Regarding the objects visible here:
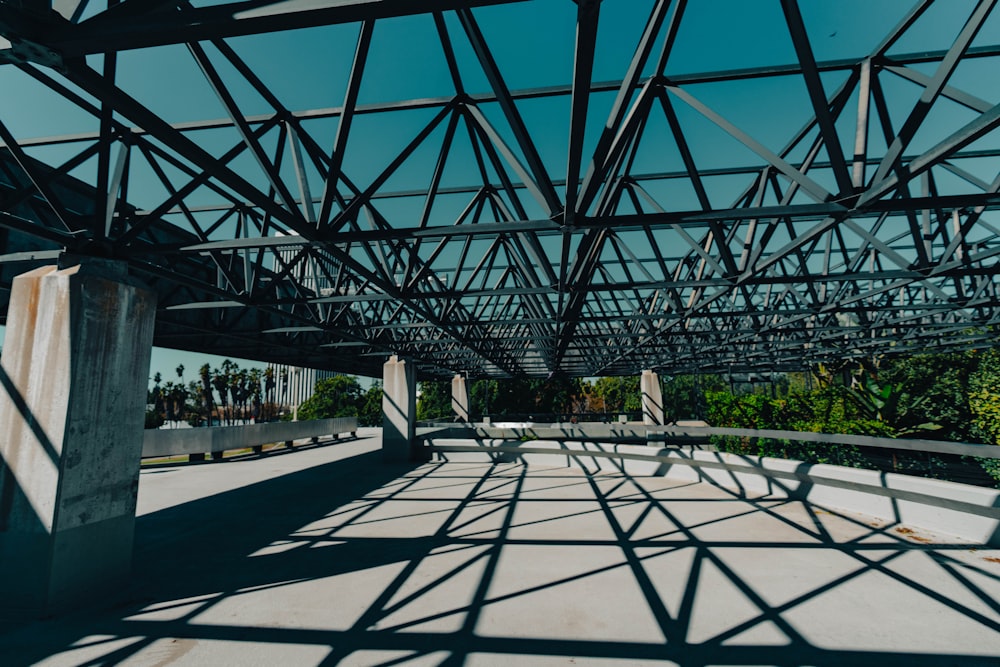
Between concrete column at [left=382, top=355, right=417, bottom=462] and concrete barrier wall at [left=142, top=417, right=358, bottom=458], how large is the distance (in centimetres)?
945

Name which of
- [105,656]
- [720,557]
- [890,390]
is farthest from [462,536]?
[890,390]

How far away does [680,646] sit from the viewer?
4.88 metres

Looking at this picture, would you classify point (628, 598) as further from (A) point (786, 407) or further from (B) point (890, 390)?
(A) point (786, 407)

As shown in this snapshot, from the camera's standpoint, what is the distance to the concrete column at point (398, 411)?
2236cm

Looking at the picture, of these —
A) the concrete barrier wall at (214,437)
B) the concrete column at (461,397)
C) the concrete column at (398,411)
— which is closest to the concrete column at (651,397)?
the concrete column at (461,397)

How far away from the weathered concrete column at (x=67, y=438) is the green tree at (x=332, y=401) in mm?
80933

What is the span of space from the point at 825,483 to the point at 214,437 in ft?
88.7

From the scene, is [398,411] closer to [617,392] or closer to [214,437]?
[214,437]

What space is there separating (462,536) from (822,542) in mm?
6973

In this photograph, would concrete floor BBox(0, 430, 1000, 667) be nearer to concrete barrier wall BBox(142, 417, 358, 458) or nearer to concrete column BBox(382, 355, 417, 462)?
concrete column BBox(382, 355, 417, 462)

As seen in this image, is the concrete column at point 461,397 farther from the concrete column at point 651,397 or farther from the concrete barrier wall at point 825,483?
the concrete barrier wall at point 825,483

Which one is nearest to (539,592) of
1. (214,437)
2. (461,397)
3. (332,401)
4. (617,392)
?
(214,437)

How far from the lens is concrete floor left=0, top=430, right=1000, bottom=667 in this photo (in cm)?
487

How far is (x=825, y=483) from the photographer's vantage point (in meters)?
10.7
